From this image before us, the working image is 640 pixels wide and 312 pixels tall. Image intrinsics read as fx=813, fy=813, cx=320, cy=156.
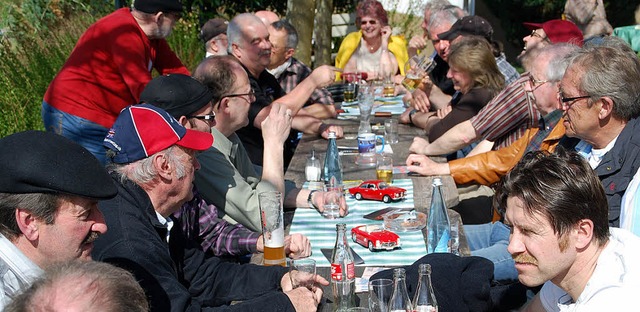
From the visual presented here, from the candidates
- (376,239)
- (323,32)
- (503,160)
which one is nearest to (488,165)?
(503,160)

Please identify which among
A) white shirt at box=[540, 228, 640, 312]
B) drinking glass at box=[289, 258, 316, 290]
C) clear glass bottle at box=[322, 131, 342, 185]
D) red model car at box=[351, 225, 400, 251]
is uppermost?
white shirt at box=[540, 228, 640, 312]

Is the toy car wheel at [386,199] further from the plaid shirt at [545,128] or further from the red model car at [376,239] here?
the plaid shirt at [545,128]

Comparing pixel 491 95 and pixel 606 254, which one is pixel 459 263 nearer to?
pixel 606 254

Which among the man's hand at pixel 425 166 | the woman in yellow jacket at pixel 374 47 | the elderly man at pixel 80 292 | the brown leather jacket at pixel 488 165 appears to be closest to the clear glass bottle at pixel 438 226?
the man's hand at pixel 425 166

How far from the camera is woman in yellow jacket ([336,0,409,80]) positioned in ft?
29.0

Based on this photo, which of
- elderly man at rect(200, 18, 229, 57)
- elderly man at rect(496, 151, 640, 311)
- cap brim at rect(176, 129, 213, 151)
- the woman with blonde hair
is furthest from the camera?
elderly man at rect(200, 18, 229, 57)

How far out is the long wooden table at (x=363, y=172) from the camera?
331cm

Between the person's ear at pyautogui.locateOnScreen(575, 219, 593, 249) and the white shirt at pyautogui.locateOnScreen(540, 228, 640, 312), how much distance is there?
0.25 ft

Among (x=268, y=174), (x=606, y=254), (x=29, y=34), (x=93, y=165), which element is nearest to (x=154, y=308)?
(x=93, y=165)

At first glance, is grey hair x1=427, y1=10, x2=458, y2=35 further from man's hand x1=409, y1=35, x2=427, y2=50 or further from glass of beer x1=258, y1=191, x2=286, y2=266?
glass of beer x1=258, y1=191, x2=286, y2=266

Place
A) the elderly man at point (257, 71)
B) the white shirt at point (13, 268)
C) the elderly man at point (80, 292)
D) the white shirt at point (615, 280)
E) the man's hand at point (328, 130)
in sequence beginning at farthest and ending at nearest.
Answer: the man's hand at point (328, 130), the elderly man at point (257, 71), the white shirt at point (615, 280), the white shirt at point (13, 268), the elderly man at point (80, 292)

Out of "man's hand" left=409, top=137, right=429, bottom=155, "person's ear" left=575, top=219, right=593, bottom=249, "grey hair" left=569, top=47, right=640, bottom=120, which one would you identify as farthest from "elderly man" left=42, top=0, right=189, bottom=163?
"person's ear" left=575, top=219, right=593, bottom=249

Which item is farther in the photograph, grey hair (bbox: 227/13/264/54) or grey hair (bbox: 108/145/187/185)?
grey hair (bbox: 227/13/264/54)

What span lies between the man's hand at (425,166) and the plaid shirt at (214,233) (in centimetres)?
142
